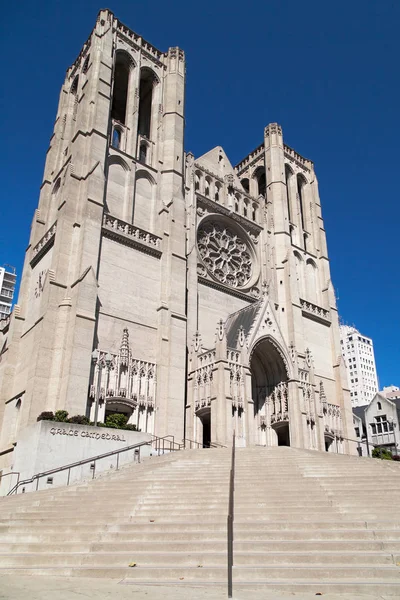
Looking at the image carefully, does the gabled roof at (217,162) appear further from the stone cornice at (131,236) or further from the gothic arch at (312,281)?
the stone cornice at (131,236)

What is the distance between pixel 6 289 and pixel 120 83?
285ft

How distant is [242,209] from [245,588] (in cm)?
3587

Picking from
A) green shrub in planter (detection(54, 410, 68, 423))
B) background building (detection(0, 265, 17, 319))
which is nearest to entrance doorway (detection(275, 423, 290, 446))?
green shrub in planter (detection(54, 410, 68, 423))

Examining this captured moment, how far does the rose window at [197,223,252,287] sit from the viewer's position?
36.1 meters

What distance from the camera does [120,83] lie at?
40375mm

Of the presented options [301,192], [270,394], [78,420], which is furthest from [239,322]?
[301,192]

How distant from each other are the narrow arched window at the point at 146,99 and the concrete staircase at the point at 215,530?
31462 mm

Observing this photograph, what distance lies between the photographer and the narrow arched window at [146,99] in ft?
128

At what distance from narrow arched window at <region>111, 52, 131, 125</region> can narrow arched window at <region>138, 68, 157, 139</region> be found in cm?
133

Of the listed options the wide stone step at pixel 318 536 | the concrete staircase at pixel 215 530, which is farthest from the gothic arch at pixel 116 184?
the wide stone step at pixel 318 536

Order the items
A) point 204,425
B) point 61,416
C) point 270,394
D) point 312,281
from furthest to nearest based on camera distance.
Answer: point 312,281 → point 270,394 → point 204,425 → point 61,416

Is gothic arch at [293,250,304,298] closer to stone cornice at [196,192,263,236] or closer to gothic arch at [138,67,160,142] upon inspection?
stone cornice at [196,192,263,236]

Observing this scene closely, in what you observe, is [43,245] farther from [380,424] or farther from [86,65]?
[380,424]

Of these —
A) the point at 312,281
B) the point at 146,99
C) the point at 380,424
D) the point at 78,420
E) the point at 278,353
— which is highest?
the point at 146,99
